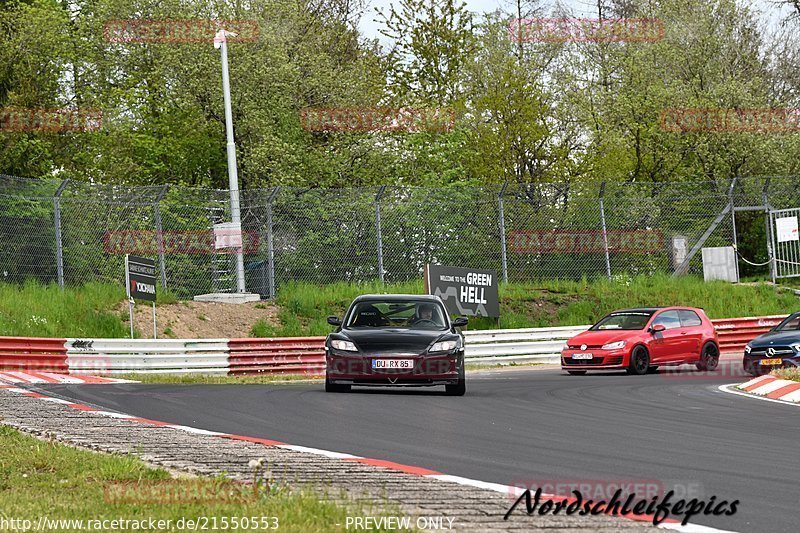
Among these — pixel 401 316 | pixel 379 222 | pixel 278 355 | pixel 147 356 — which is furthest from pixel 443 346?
pixel 379 222

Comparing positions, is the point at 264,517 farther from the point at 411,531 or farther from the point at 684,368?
the point at 684,368

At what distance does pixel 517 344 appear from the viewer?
2933 cm

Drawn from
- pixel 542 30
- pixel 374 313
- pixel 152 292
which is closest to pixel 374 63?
pixel 542 30

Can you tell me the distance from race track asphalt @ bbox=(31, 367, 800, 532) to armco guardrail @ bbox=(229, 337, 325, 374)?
19.1 ft

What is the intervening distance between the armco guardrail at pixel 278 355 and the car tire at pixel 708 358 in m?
7.67

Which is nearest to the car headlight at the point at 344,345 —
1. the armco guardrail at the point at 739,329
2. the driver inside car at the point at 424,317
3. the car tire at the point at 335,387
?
the car tire at the point at 335,387

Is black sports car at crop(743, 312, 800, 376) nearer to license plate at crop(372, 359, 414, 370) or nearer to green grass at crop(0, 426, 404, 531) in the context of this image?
license plate at crop(372, 359, 414, 370)

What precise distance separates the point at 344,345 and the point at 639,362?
309 inches

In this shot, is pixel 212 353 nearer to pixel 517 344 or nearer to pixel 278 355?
pixel 278 355

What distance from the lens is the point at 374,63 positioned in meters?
50.4

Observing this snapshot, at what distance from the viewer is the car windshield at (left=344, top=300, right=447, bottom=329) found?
1816 cm

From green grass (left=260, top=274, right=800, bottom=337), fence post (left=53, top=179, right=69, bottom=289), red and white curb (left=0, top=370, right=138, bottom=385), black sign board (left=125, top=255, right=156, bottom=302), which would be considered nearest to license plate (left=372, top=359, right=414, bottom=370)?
red and white curb (left=0, top=370, right=138, bottom=385)

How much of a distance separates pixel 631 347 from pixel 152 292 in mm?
9741

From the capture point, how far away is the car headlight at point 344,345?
1725 centimetres
